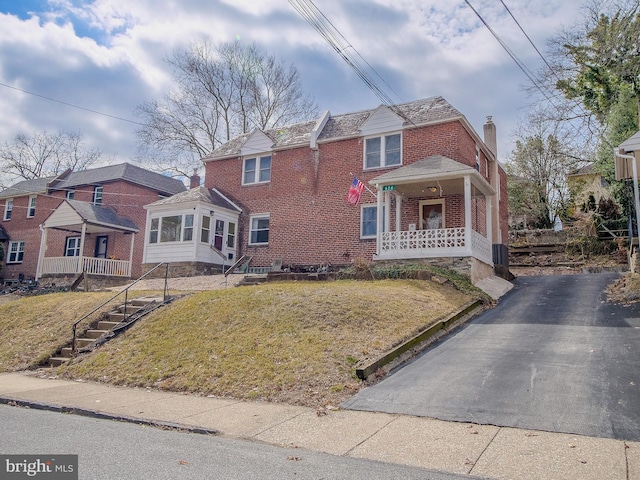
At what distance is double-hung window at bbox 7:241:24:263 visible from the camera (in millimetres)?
32250

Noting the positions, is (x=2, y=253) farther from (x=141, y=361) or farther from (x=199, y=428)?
(x=199, y=428)

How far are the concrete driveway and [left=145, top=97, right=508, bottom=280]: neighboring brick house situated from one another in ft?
17.1

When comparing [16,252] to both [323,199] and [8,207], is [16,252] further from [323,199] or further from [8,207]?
[323,199]

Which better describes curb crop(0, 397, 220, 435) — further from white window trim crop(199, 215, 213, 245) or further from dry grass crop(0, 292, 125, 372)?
white window trim crop(199, 215, 213, 245)

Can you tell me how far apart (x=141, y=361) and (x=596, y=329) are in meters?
9.36

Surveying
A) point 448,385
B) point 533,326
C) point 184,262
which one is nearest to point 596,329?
point 533,326

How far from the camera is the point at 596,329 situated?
370 inches

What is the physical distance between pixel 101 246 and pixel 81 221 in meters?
4.67

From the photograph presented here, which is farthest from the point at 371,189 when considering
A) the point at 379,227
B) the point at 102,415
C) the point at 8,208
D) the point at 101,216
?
the point at 8,208

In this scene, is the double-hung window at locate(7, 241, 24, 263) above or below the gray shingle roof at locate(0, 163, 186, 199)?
below

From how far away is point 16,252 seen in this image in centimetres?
3253

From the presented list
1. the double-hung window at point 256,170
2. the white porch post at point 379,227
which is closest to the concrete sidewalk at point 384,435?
the white porch post at point 379,227

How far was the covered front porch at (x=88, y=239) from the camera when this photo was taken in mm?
24031

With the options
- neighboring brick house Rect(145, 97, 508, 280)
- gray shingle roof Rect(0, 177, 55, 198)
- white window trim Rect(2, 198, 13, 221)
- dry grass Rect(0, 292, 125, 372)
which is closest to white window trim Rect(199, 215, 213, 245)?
neighboring brick house Rect(145, 97, 508, 280)
